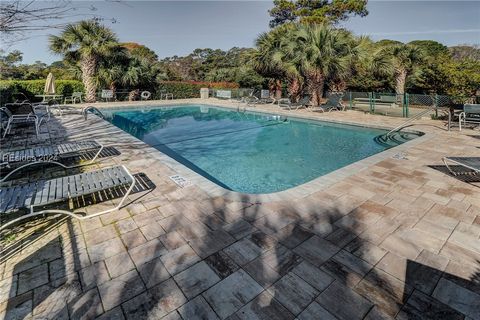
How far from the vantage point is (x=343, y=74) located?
13727 mm

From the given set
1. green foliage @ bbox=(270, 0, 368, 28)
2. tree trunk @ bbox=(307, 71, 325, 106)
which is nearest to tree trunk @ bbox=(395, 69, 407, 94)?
tree trunk @ bbox=(307, 71, 325, 106)

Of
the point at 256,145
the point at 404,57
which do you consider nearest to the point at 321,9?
the point at 404,57

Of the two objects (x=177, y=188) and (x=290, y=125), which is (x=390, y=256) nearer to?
(x=177, y=188)

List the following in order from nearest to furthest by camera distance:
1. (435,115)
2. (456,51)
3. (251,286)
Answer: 1. (251,286)
2. (435,115)
3. (456,51)

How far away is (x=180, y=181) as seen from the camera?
14.7 ft

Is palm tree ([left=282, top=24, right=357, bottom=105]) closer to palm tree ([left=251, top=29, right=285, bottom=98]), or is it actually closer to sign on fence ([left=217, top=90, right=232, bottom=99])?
palm tree ([left=251, top=29, right=285, bottom=98])

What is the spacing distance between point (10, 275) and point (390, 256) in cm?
359

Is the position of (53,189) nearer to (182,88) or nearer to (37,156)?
(37,156)

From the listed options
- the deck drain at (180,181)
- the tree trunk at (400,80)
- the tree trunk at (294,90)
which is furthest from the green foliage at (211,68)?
the deck drain at (180,181)

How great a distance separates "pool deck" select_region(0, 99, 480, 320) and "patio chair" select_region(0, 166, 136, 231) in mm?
332

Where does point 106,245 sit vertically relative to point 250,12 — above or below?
below

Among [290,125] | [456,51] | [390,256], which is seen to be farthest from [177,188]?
[456,51]

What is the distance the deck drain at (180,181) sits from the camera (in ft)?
14.2

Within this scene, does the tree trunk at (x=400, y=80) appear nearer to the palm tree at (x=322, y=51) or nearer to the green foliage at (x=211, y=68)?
the palm tree at (x=322, y=51)
